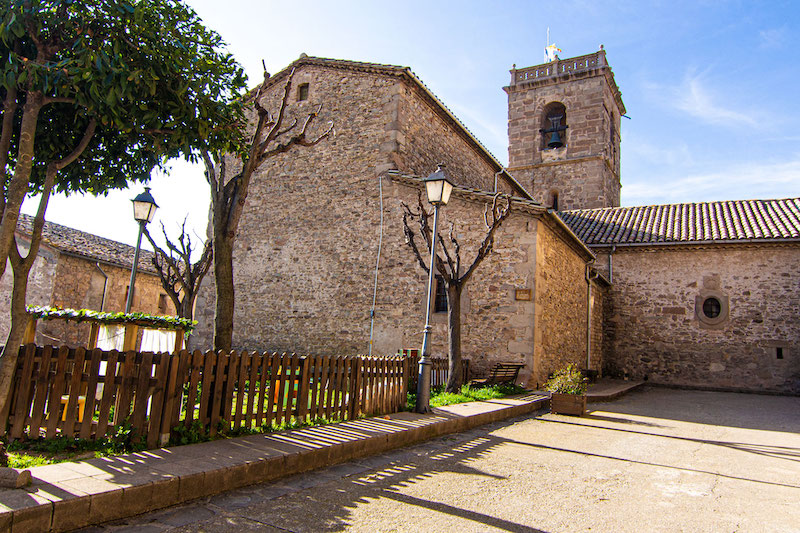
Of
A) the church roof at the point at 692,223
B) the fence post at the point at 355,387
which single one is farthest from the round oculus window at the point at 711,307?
the fence post at the point at 355,387

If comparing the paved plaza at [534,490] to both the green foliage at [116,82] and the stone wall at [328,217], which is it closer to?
the green foliage at [116,82]

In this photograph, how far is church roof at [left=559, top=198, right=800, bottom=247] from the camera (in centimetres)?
1723

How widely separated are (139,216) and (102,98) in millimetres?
6270

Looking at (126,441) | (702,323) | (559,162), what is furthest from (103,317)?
(559,162)

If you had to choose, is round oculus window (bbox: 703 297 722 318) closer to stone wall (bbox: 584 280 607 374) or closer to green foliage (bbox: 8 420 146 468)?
stone wall (bbox: 584 280 607 374)

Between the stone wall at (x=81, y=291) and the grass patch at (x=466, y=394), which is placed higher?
the stone wall at (x=81, y=291)

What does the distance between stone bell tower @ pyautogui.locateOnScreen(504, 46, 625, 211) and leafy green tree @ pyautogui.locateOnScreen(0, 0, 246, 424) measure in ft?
72.0

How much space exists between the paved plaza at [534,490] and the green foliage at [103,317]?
3.01 metres

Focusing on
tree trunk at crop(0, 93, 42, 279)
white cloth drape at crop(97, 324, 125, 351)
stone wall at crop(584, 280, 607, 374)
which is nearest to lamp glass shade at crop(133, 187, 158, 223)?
white cloth drape at crop(97, 324, 125, 351)

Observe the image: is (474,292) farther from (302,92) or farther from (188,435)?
(188,435)

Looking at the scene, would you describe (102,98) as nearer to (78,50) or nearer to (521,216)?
(78,50)

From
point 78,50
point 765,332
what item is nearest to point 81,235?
point 78,50

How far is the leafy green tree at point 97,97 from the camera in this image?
4035 mm

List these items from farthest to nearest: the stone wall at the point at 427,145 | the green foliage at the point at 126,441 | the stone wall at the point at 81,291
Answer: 1. the stone wall at the point at 81,291
2. the stone wall at the point at 427,145
3. the green foliage at the point at 126,441
